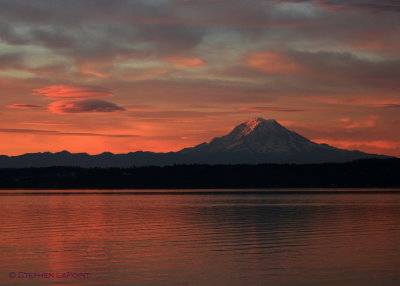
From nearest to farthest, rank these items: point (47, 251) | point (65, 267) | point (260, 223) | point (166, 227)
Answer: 1. point (65, 267)
2. point (47, 251)
3. point (166, 227)
4. point (260, 223)

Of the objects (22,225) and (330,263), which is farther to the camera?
(22,225)

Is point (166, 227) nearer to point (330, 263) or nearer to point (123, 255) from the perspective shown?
point (123, 255)

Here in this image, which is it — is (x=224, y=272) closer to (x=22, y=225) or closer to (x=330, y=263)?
(x=330, y=263)

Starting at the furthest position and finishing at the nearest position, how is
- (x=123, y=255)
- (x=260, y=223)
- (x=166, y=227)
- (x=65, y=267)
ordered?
(x=260, y=223), (x=166, y=227), (x=123, y=255), (x=65, y=267)

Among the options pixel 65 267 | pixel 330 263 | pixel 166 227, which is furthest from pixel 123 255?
pixel 166 227

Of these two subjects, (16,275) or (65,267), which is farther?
(65,267)

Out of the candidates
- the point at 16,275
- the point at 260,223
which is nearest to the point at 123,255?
the point at 16,275

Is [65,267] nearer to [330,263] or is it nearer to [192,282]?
[192,282]

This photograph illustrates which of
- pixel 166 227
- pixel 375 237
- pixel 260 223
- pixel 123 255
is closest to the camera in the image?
pixel 123 255

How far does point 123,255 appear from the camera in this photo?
1481 inches

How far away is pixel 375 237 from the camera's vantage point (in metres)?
46.7

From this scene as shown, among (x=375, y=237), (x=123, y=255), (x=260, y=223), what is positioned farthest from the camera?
(x=260, y=223)

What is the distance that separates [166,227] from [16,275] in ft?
87.5

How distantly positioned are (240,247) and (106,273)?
12230 millimetres
